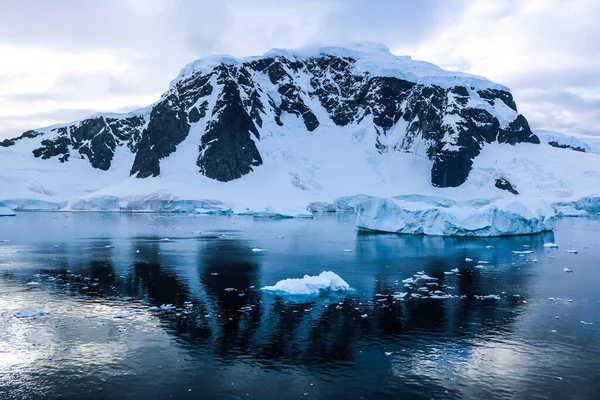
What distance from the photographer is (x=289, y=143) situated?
162 meters

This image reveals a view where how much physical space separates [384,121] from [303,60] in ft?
129

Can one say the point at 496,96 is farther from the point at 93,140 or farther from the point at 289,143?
the point at 93,140

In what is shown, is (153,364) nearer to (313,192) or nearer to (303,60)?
(313,192)

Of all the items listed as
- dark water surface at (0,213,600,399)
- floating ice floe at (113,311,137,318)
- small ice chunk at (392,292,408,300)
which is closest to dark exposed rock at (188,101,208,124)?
dark water surface at (0,213,600,399)

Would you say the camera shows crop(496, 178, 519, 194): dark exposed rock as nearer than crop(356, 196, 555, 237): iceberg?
No

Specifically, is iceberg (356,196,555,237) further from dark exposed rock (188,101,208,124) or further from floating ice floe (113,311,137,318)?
dark exposed rock (188,101,208,124)

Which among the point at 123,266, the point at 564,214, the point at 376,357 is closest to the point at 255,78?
the point at 564,214

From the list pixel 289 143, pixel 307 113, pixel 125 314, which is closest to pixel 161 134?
pixel 289 143

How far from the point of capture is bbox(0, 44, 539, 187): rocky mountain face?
5901 inches

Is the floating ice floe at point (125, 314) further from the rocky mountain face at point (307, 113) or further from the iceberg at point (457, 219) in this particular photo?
the rocky mountain face at point (307, 113)

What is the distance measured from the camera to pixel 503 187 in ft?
435

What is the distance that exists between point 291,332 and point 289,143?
142 meters

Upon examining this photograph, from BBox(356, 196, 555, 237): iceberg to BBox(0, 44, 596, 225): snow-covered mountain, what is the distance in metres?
49.9

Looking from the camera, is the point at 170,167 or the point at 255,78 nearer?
the point at 170,167
